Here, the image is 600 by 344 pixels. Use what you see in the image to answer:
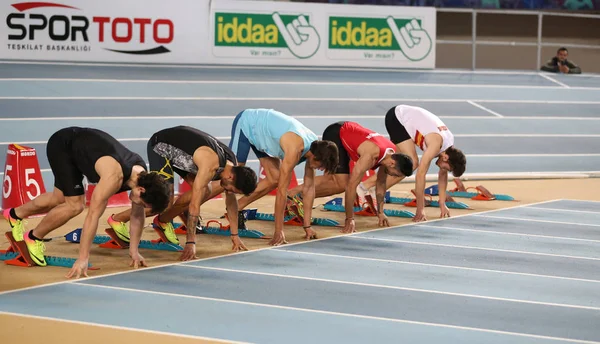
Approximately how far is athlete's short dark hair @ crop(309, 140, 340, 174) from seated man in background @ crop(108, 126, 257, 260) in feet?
2.49

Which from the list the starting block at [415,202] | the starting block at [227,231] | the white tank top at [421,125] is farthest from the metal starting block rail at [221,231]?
the starting block at [415,202]

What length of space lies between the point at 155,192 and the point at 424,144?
4.68m

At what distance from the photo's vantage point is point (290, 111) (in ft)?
52.7

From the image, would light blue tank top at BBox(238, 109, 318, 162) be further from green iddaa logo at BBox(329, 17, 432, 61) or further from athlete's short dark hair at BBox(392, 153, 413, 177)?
green iddaa logo at BBox(329, 17, 432, 61)

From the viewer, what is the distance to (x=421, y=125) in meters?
11.1

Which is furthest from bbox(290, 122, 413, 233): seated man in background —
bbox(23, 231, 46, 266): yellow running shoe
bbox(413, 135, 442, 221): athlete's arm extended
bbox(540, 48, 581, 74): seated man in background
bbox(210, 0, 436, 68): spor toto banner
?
bbox(540, 48, 581, 74): seated man in background

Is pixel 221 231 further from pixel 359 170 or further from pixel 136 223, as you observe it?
pixel 136 223

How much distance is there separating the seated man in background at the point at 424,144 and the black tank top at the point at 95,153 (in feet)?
12.3

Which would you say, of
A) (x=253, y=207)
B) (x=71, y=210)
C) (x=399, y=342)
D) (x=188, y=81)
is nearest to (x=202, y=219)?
(x=253, y=207)

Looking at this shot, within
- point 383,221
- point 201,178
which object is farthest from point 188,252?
point 383,221

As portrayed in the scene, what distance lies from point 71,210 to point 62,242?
4.64 ft

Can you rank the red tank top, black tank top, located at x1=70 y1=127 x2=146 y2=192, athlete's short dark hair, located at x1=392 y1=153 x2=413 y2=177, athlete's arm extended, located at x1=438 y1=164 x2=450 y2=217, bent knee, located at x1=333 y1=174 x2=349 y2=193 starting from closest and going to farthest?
black tank top, located at x1=70 y1=127 x2=146 y2=192 → athlete's short dark hair, located at x1=392 y1=153 x2=413 y2=177 → the red tank top → bent knee, located at x1=333 y1=174 x2=349 y2=193 → athlete's arm extended, located at x1=438 y1=164 x2=450 y2=217

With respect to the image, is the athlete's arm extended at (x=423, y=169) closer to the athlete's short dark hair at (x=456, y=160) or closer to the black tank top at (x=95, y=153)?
the athlete's short dark hair at (x=456, y=160)

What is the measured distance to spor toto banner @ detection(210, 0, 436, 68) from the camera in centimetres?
1730
